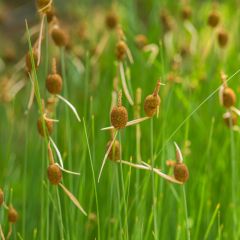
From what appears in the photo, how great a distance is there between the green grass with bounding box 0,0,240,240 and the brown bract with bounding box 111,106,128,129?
93 millimetres

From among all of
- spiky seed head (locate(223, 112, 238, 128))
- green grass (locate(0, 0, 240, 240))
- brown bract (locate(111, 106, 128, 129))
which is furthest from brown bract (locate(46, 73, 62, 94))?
spiky seed head (locate(223, 112, 238, 128))

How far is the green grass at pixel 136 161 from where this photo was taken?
140cm

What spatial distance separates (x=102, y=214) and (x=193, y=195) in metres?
0.23

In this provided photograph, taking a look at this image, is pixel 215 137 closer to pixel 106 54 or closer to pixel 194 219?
pixel 194 219

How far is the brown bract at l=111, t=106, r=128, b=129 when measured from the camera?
3.54 feet

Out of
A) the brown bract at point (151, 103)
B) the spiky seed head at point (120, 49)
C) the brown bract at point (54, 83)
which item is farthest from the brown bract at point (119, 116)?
the spiky seed head at point (120, 49)

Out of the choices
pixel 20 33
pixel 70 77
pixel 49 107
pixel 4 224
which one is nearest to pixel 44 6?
pixel 49 107

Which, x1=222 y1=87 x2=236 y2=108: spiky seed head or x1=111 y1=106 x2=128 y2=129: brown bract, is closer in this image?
x1=111 y1=106 x2=128 y2=129: brown bract

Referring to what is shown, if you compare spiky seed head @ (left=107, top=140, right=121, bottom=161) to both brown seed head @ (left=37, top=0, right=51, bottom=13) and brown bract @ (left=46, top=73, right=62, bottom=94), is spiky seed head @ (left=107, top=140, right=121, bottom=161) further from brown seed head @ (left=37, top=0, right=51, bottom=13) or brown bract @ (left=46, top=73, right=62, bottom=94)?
brown seed head @ (left=37, top=0, right=51, bottom=13)

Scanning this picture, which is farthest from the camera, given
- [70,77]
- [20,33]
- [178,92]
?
[20,33]

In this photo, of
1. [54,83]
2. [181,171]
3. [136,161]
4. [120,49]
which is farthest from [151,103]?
[136,161]

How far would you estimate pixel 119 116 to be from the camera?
1.08 m

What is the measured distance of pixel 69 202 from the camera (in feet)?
4.98

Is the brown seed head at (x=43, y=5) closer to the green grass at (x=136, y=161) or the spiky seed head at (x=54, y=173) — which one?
the green grass at (x=136, y=161)
